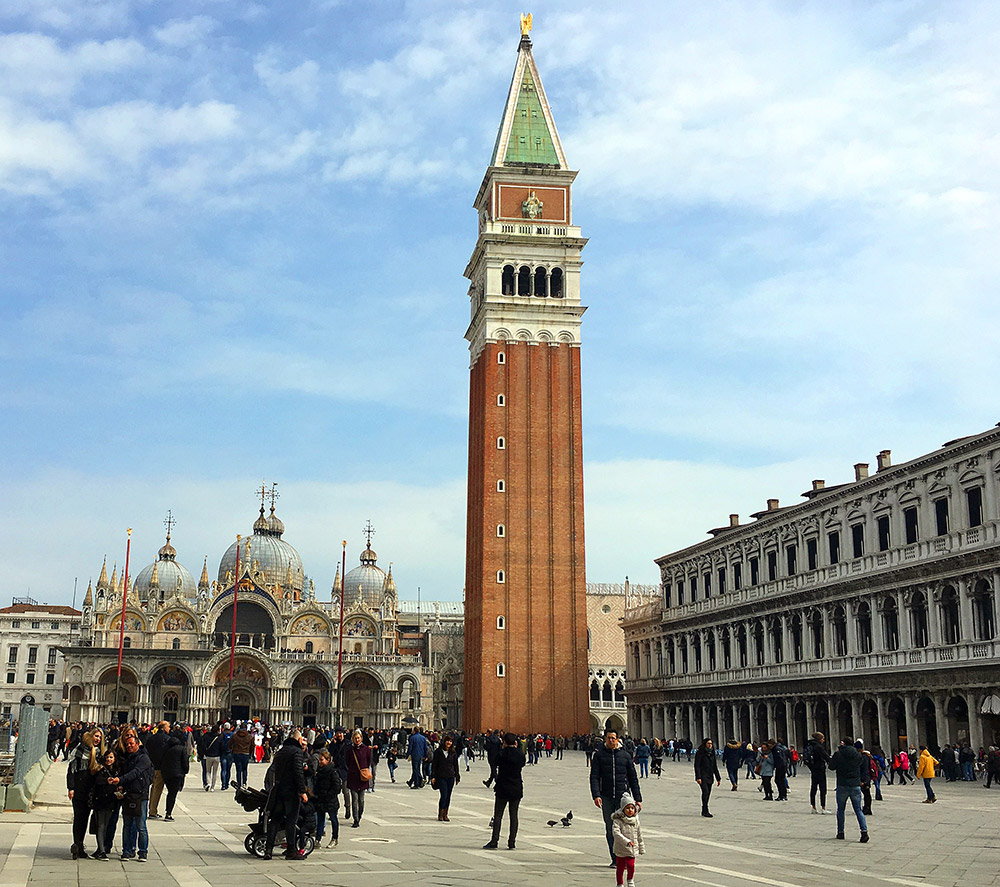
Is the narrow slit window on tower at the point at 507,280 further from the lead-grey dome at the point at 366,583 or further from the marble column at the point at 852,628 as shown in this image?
the lead-grey dome at the point at 366,583

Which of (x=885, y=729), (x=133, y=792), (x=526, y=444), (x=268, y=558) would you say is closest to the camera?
(x=133, y=792)

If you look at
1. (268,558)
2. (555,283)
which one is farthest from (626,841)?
(268,558)

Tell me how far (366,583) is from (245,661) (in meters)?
21.4

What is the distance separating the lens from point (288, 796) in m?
14.7

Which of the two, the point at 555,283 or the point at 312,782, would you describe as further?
the point at 555,283

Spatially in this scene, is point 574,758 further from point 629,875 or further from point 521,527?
point 629,875

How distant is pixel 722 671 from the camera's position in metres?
55.8

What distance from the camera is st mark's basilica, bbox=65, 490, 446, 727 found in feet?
266

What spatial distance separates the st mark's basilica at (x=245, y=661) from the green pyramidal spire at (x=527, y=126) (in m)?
31.2

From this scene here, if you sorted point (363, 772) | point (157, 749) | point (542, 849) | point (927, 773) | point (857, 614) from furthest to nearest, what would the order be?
point (857, 614), point (927, 773), point (363, 772), point (157, 749), point (542, 849)

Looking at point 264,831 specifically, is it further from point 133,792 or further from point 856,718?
point 856,718

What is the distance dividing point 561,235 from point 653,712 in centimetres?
2842

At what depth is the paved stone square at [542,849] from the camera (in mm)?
13156

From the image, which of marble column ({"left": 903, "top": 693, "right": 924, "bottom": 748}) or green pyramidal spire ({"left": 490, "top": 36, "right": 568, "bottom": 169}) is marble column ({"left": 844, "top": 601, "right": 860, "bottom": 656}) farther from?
green pyramidal spire ({"left": 490, "top": 36, "right": 568, "bottom": 169})
